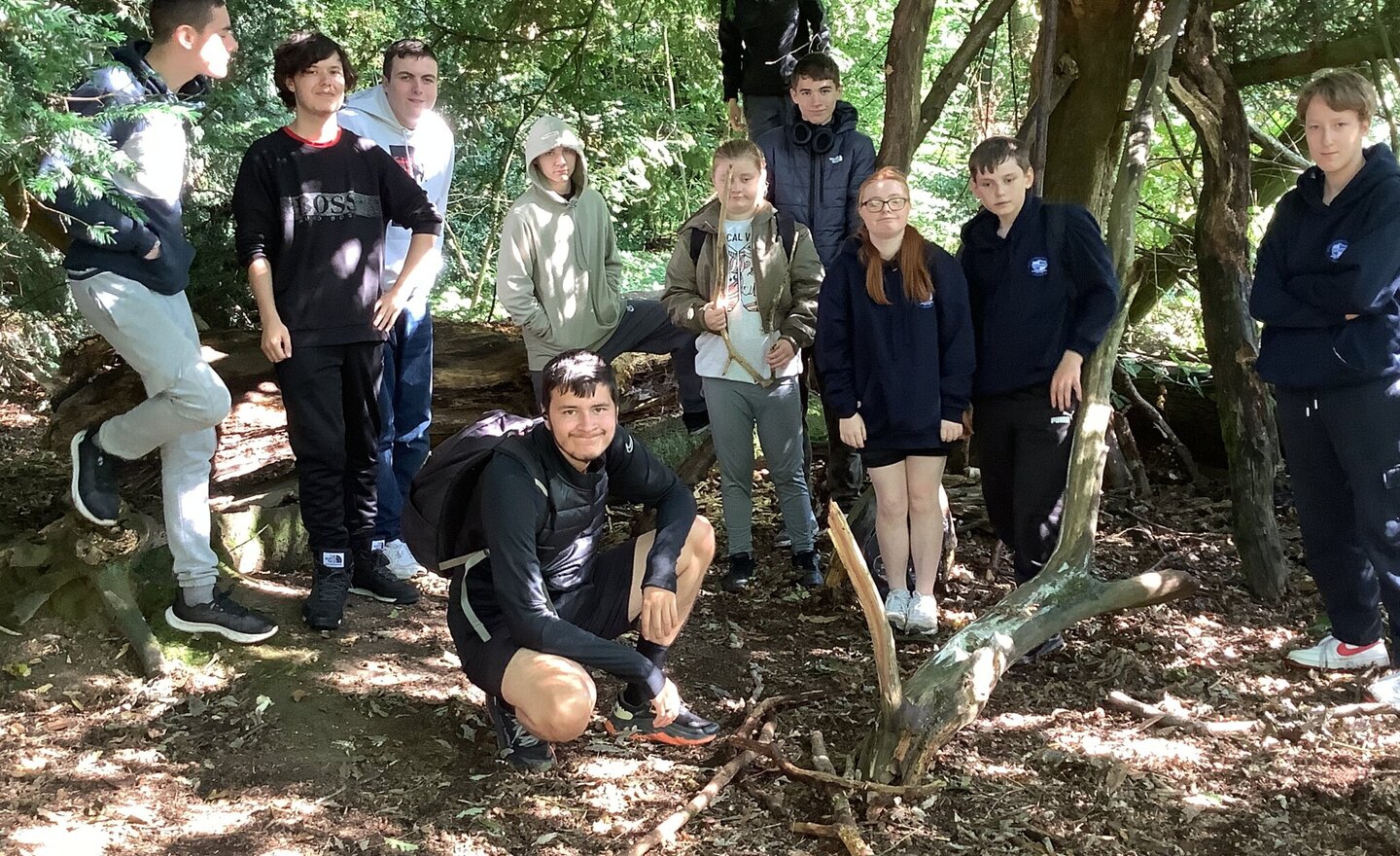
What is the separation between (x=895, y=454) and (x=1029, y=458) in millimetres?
497

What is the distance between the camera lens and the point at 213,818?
317 cm

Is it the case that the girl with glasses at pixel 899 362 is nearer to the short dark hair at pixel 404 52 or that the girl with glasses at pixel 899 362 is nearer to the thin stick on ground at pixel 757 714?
the thin stick on ground at pixel 757 714

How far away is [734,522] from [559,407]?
1.83 m

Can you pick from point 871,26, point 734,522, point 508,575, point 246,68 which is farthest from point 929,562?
point 871,26

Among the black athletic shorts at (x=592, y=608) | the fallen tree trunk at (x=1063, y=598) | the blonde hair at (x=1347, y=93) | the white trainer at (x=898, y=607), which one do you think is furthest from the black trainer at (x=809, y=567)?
the blonde hair at (x=1347, y=93)

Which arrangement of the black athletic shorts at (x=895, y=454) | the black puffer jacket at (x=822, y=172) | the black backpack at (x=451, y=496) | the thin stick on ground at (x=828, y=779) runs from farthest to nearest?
the black puffer jacket at (x=822, y=172), the black athletic shorts at (x=895, y=454), the black backpack at (x=451, y=496), the thin stick on ground at (x=828, y=779)

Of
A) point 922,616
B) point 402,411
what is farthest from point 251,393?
point 922,616

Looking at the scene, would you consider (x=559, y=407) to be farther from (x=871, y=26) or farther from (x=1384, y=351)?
(x=871, y=26)

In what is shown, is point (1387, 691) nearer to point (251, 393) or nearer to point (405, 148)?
point (405, 148)

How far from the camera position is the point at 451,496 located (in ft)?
11.1

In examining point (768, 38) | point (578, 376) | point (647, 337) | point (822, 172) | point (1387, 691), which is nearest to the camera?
point (578, 376)

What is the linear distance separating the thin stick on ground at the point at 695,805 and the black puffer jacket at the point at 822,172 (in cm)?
230

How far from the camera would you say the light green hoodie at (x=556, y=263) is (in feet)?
15.7

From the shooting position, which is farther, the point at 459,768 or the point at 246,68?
the point at 246,68
